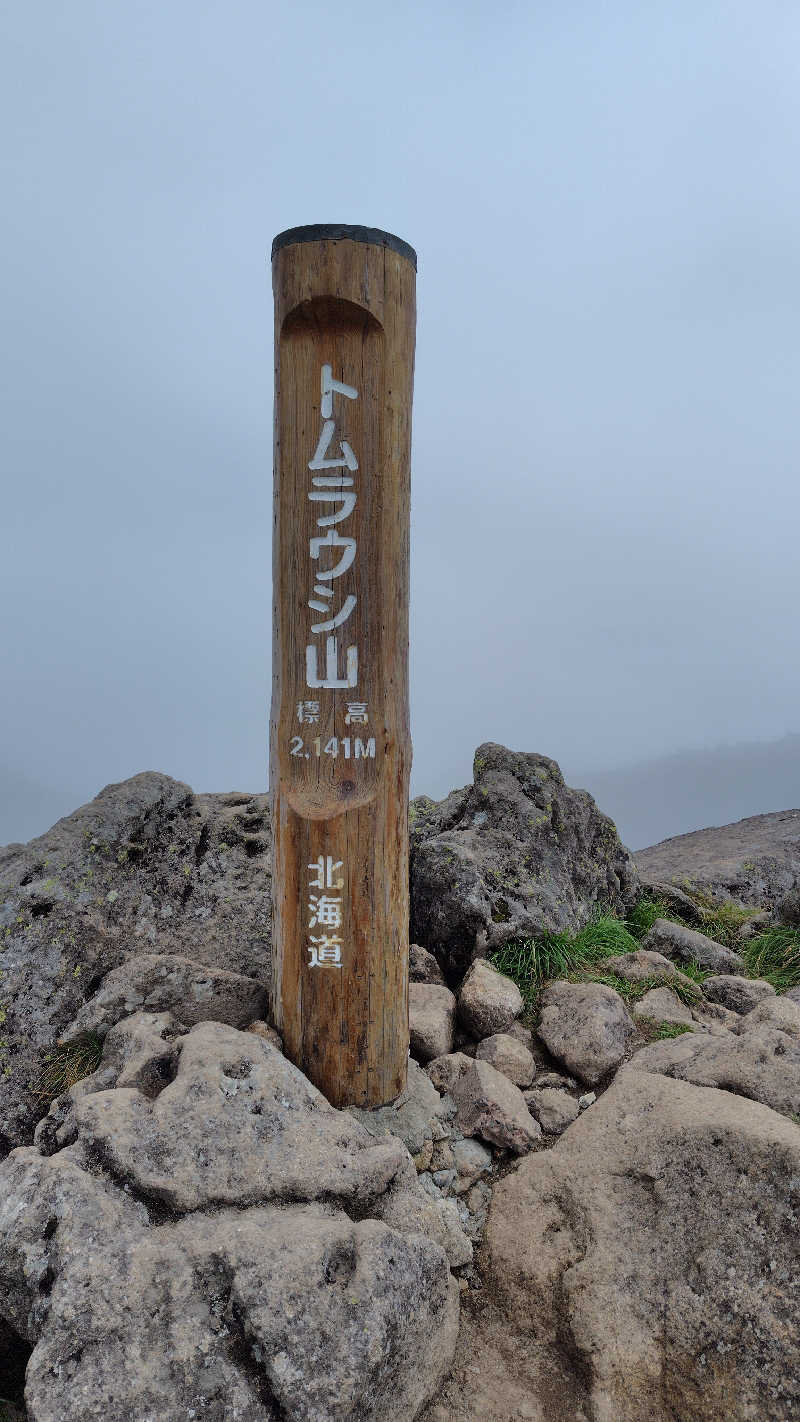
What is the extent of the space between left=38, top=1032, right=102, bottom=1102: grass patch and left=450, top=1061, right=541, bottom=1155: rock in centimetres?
239

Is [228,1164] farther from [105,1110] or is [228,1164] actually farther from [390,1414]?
[390,1414]

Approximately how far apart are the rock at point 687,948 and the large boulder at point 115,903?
12.4ft

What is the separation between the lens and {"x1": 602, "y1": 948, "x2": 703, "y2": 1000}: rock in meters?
7.41

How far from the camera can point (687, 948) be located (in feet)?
27.4

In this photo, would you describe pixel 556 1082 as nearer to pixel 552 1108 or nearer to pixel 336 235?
pixel 552 1108

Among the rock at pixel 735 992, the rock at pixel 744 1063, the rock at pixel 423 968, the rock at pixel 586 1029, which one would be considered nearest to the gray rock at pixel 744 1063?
the rock at pixel 744 1063

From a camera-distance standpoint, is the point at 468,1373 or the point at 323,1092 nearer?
the point at 468,1373

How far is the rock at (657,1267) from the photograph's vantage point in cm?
389

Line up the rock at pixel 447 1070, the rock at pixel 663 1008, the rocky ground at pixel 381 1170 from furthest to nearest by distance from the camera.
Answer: the rock at pixel 663 1008 → the rock at pixel 447 1070 → the rocky ground at pixel 381 1170

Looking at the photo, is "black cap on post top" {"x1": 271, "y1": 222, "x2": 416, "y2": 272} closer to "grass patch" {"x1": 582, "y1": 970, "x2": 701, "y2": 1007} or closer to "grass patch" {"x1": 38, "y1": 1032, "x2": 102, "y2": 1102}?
"grass patch" {"x1": 38, "y1": 1032, "x2": 102, "y2": 1102}

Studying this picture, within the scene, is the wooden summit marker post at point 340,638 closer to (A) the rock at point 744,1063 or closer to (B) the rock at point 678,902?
(A) the rock at point 744,1063

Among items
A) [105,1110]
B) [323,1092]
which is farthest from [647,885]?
[105,1110]

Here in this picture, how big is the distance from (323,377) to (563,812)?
482 cm

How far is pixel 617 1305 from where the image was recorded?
4188mm
